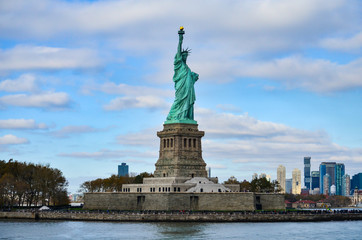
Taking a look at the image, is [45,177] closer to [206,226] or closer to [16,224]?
[16,224]

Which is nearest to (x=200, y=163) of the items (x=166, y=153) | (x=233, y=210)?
(x=166, y=153)

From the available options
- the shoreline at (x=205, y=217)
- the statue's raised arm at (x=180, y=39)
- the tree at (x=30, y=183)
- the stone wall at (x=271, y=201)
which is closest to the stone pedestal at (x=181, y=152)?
the stone wall at (x=271, y=201)

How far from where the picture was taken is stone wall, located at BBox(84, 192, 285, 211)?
114062 millimetres

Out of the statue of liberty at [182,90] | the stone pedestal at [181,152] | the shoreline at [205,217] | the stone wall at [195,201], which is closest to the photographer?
the shoreline at [205,217]

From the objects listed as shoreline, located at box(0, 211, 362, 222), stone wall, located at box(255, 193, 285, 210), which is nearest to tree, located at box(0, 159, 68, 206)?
shoreline, located at box(0, 211, 362, 222)

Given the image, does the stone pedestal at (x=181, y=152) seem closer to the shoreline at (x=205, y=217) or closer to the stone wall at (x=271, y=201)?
the stone wall at (x=271, y=201)

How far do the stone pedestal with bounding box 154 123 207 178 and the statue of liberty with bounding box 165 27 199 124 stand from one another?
2.27 meters

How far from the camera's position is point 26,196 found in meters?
142

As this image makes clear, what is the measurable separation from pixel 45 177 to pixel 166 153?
28.1m

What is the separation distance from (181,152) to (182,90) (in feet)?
39.4

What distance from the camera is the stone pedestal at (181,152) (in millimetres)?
124312

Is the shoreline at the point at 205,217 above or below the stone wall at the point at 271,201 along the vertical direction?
below

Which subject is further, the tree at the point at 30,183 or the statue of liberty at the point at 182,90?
the tree at the point at 30,183

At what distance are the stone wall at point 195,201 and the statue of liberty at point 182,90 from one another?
17.2 metres
